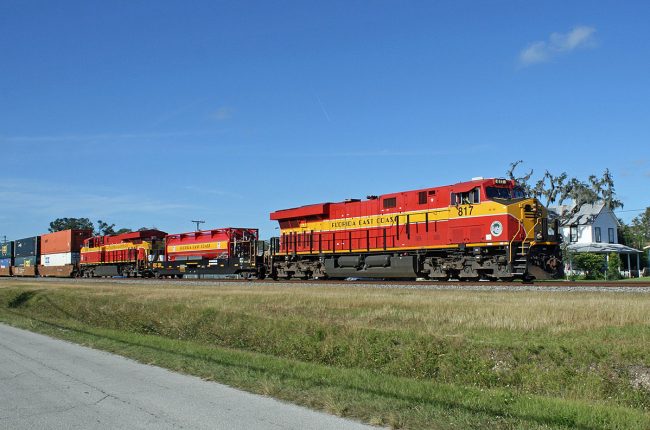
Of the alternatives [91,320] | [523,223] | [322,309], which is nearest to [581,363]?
[322,309]

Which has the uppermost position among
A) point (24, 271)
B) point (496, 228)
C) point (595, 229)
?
point (595, 229)

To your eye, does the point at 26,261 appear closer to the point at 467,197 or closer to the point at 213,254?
the point at 213,254

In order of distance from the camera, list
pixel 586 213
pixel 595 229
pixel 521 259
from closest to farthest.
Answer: pixel 521 259 → pixel 595 229 → pixel 586 213

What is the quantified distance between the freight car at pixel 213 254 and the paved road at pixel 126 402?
28.8 m

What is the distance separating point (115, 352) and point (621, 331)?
10.6m

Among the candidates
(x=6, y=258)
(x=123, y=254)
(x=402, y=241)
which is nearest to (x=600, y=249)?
(x=402, y=241)

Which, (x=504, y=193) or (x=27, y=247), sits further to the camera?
(x=27, y=247)

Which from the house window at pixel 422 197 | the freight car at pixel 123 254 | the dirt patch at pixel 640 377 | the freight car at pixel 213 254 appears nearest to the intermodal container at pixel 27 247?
the freight car at pixel 123 254

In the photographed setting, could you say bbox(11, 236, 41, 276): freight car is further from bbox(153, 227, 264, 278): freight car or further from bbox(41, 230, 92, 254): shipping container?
bbox(153, 227, 264, 278): freight car

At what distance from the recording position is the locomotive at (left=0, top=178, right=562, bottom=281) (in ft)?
79.6

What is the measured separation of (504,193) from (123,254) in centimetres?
3879

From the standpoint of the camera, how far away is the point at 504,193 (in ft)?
85.0

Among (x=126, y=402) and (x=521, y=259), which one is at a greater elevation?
(x=521, y=259)

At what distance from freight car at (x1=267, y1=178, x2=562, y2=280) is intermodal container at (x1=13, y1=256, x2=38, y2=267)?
4448 cm
